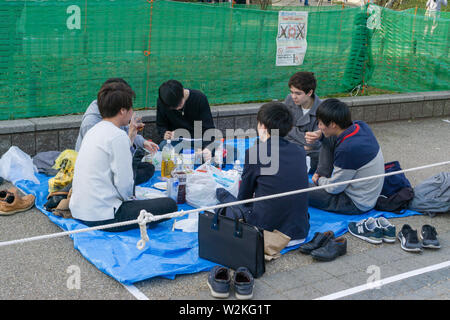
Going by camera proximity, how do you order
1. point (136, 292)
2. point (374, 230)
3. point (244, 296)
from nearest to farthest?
1. point (244, 296)
2. point (136, 292)
3. point (374, 230)

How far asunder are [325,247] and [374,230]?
0.66 m

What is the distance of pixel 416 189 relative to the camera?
A: 224 inches

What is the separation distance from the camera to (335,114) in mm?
5125

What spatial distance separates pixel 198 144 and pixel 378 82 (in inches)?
212

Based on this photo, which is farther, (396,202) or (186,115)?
(186,115)

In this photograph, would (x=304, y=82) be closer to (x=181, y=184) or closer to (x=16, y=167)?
(x=181, y=184)

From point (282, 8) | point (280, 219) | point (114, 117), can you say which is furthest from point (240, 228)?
point (282, 8)

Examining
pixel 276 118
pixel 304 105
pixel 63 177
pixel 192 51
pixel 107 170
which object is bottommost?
pixel 63 177

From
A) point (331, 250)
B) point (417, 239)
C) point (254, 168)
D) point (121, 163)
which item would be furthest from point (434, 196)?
point (121, 163)

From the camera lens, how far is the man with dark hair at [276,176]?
4.34 m

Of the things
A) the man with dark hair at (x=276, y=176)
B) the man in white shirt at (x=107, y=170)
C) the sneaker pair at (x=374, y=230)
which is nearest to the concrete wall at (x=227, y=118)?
the man in white shirt at (x=107, y=170)

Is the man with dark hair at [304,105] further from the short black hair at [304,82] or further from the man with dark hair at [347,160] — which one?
the man with dark hair at [347,160]

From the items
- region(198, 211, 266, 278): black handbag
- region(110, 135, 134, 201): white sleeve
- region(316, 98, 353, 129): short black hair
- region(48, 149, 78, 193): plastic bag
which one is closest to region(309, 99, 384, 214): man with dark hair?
region(316, 98, 353, 129): short black hair

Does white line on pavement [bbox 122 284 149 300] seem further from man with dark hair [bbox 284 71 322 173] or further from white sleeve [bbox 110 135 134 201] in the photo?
man with dark hair [bbox 284 71 322 173]
